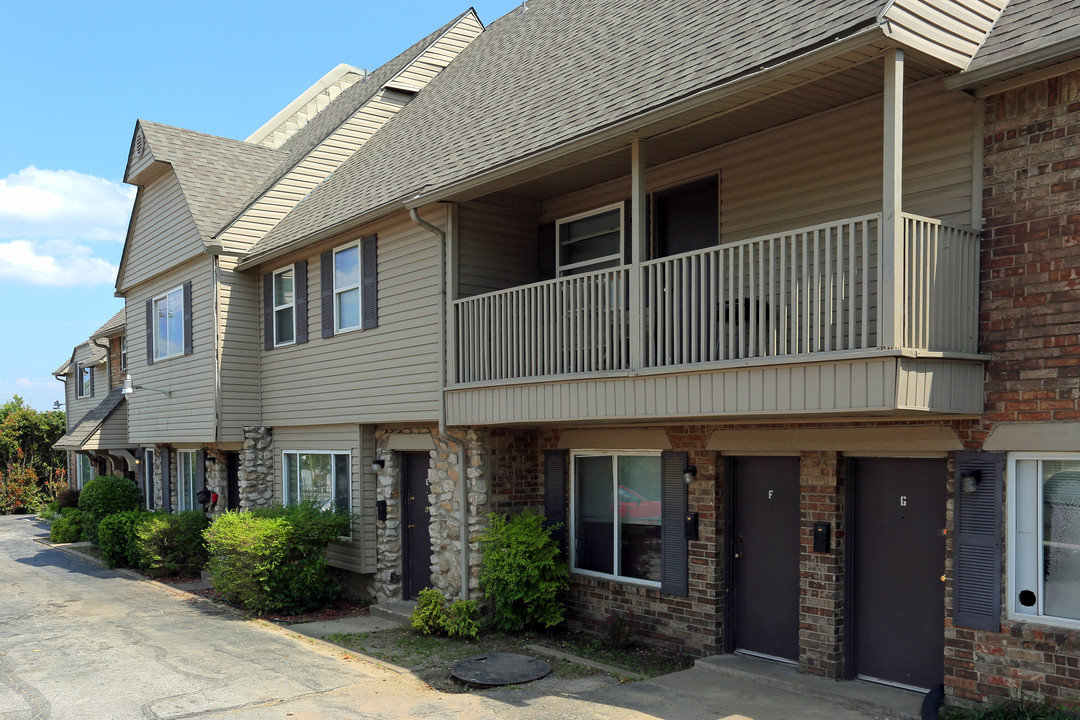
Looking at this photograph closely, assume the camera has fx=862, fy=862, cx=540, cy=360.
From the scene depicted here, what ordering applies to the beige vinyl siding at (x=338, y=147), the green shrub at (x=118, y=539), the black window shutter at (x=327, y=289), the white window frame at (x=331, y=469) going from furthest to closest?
1. the green shrub at (x=118, y=539)
2. the beige vinyl siding at (x=338, y=147)
3. the black window shutter at (x=327, y=289)
4. the white window frame at (x=331, y=469)

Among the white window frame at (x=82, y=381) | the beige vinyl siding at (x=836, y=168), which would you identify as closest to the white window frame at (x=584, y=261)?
the beige vinyl siding at (x=836, y=168)

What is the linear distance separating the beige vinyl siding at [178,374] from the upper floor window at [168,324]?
0.54ft

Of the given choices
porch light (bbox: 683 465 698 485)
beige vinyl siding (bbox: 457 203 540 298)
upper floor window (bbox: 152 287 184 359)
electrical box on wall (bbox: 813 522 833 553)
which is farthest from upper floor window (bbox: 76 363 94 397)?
electrical box on wall (bbox: 813 522 833 553)

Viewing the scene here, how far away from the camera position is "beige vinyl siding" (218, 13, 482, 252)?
15.9 meters

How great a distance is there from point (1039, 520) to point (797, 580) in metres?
2.50

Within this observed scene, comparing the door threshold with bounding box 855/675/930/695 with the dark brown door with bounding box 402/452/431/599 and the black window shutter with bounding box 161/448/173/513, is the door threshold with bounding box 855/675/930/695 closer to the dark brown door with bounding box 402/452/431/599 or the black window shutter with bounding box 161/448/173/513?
the dark brown door with bounding box 402/452/431/599

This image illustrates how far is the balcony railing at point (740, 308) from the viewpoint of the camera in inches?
252

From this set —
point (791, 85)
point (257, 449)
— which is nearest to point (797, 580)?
point (791, 85)

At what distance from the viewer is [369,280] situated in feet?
42.0

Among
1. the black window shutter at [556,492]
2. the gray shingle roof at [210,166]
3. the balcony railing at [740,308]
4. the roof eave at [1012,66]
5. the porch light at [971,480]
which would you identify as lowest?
the black window shutter at [556,492]

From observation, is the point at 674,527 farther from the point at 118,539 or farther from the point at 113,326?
the point at 113,326

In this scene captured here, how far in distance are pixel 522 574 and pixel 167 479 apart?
12660 mm

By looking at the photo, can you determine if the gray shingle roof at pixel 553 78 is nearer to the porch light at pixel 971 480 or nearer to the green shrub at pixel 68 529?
the porch light at pixel 971 480

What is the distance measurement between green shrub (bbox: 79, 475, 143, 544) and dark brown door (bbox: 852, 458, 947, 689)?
17461 mm
